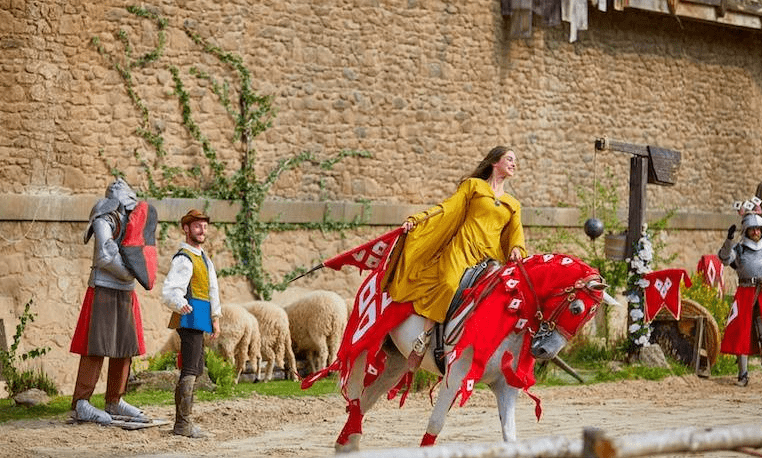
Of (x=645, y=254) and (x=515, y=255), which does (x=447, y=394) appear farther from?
(x=645, y=254)

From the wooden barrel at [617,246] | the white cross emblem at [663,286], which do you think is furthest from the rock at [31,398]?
the white cross emblem at [663,286]

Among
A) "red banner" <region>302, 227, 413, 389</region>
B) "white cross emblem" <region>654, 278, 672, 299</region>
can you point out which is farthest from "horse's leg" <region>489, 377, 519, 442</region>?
"white cross emblem" <region>654, 278, 672, 299</region>

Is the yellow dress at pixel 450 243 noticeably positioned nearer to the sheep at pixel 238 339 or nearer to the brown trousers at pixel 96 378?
the brown trousers at pixel 96 378

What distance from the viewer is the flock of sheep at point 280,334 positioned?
500 inches

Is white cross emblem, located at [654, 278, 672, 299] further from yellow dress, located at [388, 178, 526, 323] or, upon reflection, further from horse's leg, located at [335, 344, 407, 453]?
horse's leg, located at [335, 344, 407, 453]

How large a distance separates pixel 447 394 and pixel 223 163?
304 inches

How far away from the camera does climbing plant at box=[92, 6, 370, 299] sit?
46.4 ft

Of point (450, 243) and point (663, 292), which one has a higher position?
point (450, 243)

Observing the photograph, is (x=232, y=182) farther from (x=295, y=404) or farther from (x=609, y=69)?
(x=609, y=69)

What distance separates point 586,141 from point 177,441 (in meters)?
11.1

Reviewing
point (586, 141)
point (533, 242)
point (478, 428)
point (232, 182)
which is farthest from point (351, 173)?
point (478, 428)

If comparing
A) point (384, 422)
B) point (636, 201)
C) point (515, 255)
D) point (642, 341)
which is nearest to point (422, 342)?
point (515, 255)

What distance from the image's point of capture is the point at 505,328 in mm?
7660

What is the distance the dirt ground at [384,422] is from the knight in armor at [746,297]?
1.25 feet
